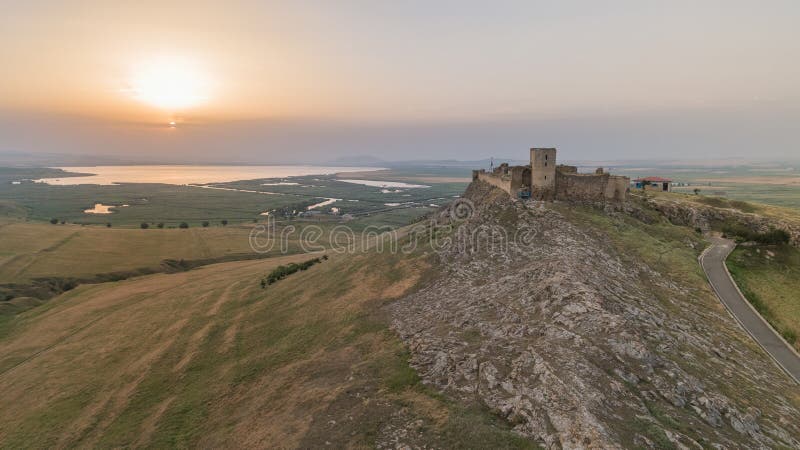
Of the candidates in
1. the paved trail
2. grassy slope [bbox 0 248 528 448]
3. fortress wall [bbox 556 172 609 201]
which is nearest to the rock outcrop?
fortress wall [bbox 556 172 609 201]

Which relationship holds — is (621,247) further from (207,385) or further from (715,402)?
(207,385)

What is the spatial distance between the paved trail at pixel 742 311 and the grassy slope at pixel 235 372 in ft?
78.9

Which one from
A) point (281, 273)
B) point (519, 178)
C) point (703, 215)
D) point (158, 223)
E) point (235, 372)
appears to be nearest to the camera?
point (235, 372)

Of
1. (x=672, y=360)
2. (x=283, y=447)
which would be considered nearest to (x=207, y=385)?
(x=283, y=447)

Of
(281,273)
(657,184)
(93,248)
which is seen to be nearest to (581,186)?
(657,184)

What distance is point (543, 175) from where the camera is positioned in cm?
4884

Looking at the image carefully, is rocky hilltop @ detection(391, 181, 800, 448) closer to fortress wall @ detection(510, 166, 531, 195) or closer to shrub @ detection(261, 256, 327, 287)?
fortress wall @ detection(510, 166, 531, 195)

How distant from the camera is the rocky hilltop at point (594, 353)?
1571 centimetres

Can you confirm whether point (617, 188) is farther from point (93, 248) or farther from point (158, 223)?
point (158, 223)

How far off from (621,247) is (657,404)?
80.8 feet

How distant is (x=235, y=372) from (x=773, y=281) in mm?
53340

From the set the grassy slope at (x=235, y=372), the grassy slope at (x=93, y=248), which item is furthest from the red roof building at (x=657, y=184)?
the grassy slope at (x=93, y=248)

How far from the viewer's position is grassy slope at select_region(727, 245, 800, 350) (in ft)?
100

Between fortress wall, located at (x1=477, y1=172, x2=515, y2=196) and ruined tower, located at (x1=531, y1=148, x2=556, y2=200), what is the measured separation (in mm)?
3483
